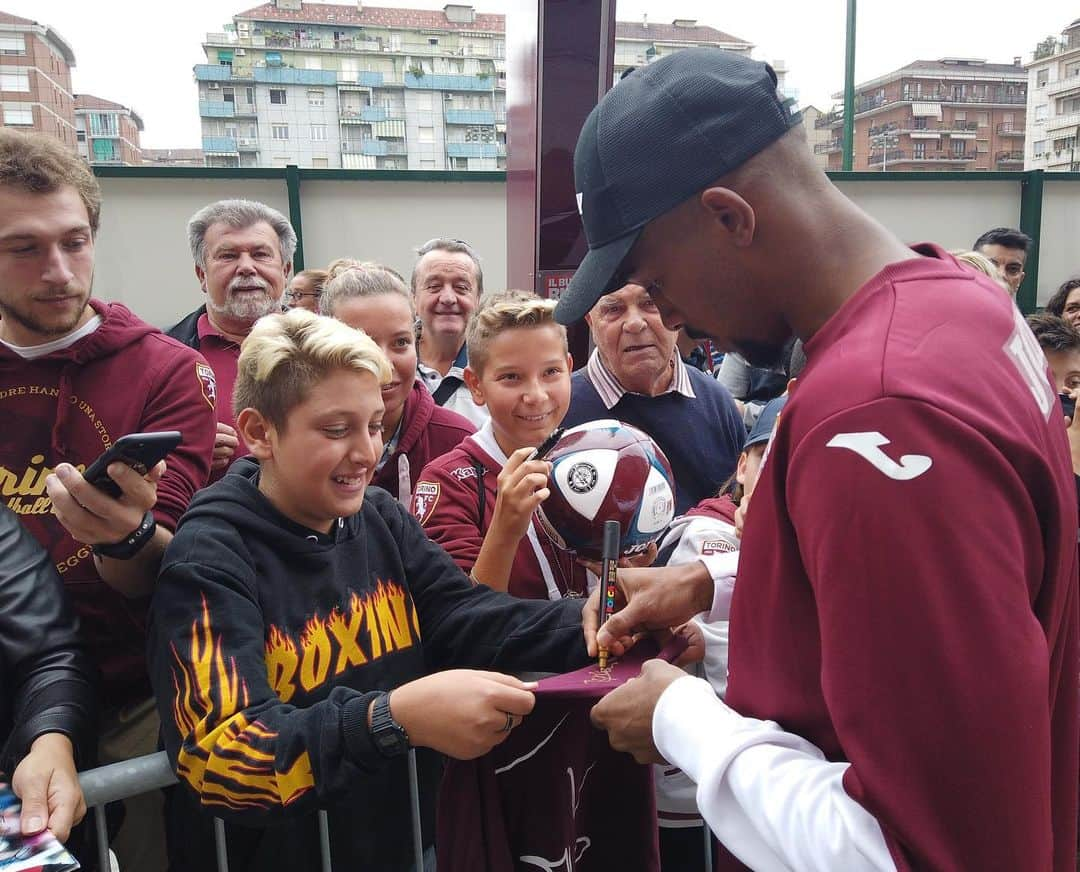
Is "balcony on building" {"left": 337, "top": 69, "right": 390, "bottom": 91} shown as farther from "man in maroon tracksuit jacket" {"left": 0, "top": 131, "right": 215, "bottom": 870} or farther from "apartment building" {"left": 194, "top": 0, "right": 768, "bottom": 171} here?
"man in maroon tracksuit jacket" {"left": 0, "top": 131, "right": 215, "bottom": 870}

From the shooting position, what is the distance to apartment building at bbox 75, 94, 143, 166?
673 inches

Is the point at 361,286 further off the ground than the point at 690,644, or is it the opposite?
the point at 361,286

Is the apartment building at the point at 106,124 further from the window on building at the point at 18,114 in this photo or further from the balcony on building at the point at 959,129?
the balcony on building at the point at 959,129

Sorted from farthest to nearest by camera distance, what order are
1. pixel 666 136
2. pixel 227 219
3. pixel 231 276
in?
pixel 227 219
pixel 231 276
pixel 666 136

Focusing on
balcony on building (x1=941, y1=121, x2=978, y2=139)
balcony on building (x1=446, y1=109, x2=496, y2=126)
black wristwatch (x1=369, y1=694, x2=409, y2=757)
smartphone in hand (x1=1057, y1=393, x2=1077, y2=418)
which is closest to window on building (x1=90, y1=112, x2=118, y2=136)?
balcony on building (x1=446, y1=109, x2=496, y2=126)

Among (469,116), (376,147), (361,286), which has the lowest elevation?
(361,286)

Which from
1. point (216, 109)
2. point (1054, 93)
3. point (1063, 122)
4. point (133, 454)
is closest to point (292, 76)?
point (216, 109)

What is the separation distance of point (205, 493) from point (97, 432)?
549mm

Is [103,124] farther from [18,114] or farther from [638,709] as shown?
[638,709]

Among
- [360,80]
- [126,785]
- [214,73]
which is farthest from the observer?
[214,73]

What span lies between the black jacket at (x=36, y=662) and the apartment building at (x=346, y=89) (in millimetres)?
30166

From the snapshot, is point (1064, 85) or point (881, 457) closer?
point (881, 457)

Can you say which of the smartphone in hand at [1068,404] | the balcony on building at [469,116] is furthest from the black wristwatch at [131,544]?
the balcony on building at [469,116]

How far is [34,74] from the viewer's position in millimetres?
23766
